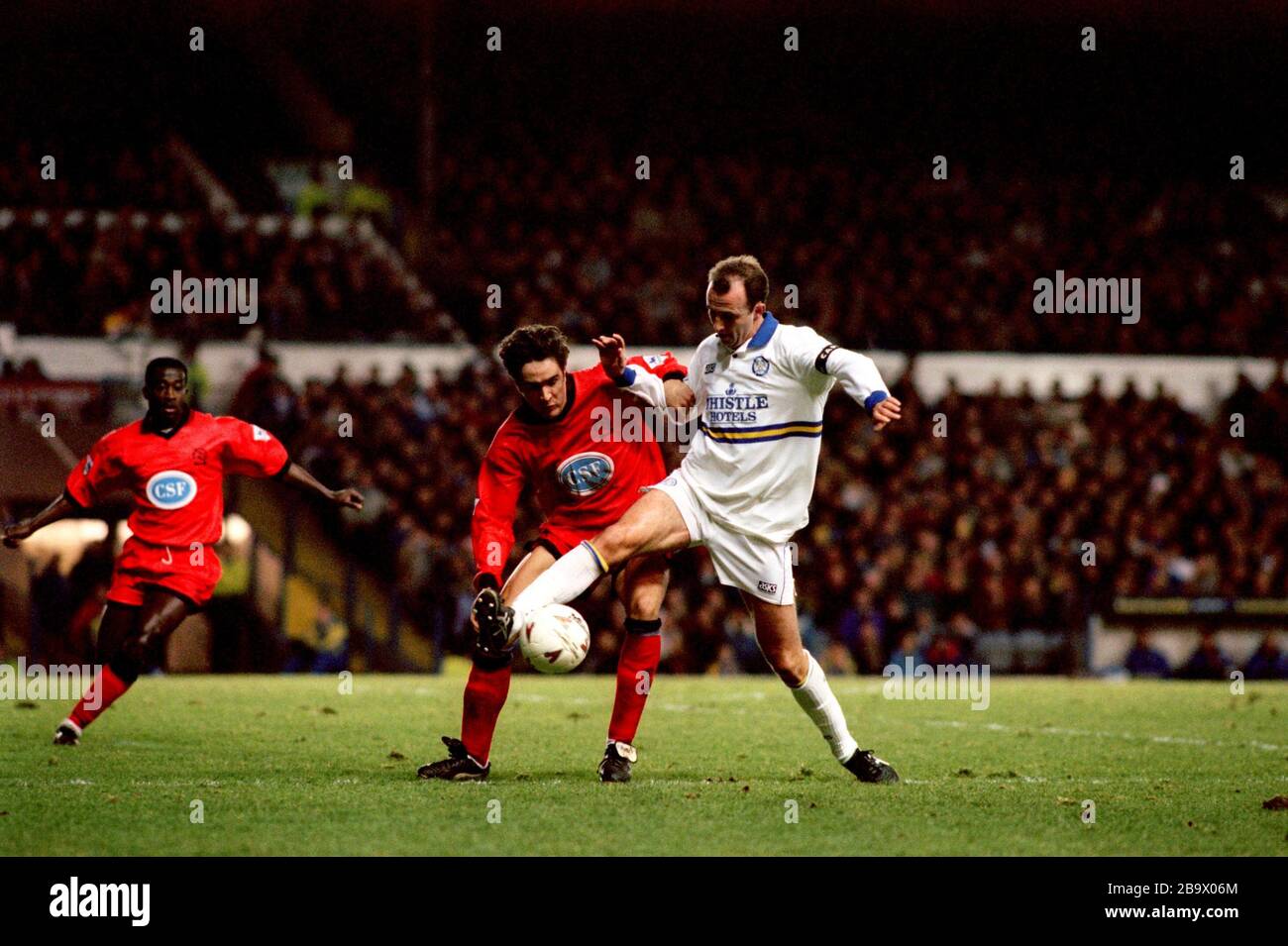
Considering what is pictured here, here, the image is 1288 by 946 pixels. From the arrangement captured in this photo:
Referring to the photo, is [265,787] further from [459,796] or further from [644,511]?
[644,511]

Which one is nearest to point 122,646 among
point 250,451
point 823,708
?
point 250,451

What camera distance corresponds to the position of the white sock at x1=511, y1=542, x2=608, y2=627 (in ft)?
23.2

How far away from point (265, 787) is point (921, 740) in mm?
4326

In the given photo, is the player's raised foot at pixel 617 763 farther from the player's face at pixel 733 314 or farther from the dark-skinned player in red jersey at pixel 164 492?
the dark-skinned player in red jersey at pixel 164 492

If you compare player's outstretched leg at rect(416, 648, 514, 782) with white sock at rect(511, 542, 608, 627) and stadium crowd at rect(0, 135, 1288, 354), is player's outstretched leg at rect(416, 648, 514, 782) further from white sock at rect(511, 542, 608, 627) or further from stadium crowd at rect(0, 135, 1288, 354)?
stadium crowd at rect(0, 135, 1288, 354)

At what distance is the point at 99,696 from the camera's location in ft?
30.7

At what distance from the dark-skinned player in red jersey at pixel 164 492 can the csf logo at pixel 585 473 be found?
6.79ft

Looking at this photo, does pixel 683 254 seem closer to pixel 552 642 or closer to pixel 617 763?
pixel 617 763

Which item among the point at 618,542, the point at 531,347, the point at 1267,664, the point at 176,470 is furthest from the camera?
the point at 1267,664

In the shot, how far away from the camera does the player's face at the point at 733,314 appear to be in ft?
24.8

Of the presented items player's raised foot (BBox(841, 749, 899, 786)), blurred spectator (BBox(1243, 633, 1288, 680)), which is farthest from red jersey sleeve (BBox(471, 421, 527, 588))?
blurred spectator (BBox(1243, 633, 1288, 680))

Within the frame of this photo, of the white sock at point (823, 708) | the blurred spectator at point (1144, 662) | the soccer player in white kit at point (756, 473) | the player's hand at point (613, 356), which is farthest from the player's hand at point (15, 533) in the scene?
the blurred spectator at point (1144, 662)

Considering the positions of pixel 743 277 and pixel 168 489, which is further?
pixel 168 489

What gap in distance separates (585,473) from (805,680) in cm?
143
